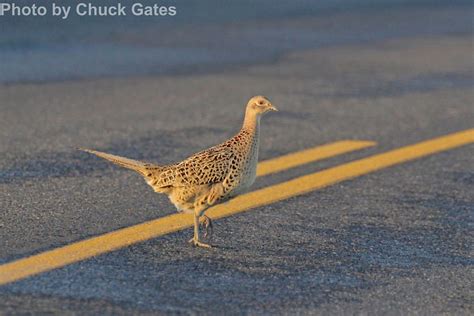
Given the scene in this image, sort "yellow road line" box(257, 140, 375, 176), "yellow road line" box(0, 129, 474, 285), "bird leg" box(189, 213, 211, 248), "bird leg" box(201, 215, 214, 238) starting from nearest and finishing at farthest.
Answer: "yellow road line" box(0, 129, 474, 285) → "bird leg" box(189, 213, 211, 248) → "bird leg" box(201, 215, 214, 238) → "yellow road line" box(257, 140, 375, 176)

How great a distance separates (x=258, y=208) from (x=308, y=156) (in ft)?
5.08

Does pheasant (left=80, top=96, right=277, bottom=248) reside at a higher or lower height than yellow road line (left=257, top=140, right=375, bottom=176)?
higher

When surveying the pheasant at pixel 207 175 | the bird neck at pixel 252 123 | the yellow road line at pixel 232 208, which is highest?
the bird neck at pixel 252 123

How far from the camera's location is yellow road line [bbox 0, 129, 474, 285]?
5.53 meters

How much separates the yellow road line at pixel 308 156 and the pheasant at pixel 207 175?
1.80 meters

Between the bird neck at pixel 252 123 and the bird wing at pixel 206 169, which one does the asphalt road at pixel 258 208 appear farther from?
the bird neck at pixel 252 123

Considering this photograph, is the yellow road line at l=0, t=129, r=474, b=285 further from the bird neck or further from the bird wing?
the bird neck

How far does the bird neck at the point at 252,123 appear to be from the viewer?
6.05 m

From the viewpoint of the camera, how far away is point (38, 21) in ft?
47.3

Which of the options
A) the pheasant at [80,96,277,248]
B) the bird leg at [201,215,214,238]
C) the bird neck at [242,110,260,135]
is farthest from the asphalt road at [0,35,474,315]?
the bird neck at [242,110,260,135]

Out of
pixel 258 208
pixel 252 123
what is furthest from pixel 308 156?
pixel 252 123

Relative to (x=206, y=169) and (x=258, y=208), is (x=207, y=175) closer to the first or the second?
(x=206, y=169)

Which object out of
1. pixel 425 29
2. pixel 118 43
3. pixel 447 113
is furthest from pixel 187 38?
pixel 447 113

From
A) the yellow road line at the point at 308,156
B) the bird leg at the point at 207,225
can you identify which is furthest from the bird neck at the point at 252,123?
the yellow road line at the point at 308,156
